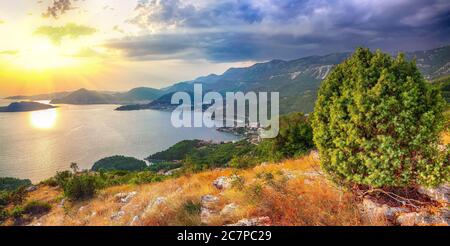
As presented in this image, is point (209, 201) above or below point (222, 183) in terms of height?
above

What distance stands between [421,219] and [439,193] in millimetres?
1326

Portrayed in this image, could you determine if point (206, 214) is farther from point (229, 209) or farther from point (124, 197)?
point (124, 197)

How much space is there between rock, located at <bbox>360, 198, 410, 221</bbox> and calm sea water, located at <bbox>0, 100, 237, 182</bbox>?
76592 mm

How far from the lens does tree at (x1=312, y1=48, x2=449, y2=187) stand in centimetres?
449

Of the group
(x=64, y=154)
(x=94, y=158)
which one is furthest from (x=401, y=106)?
(x=64, y=154)

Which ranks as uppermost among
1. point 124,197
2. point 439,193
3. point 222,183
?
point 439,193

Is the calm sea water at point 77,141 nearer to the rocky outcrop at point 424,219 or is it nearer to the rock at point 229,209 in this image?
the rock at point 229,209

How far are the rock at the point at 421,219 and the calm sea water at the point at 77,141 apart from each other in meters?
77.2

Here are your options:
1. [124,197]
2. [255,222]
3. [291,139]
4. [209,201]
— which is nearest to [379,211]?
[255,222]

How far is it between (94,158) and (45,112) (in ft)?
448

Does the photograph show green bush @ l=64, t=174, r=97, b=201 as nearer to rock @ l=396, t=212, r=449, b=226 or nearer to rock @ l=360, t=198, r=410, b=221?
rock @ l=360, t=198, r=410, b=221

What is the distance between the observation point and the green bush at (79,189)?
525 inches

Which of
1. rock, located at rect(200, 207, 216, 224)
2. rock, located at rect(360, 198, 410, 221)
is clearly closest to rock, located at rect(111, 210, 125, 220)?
rock, located at rect(200, 207, 216, 224)

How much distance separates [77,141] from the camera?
107688 millimetres
